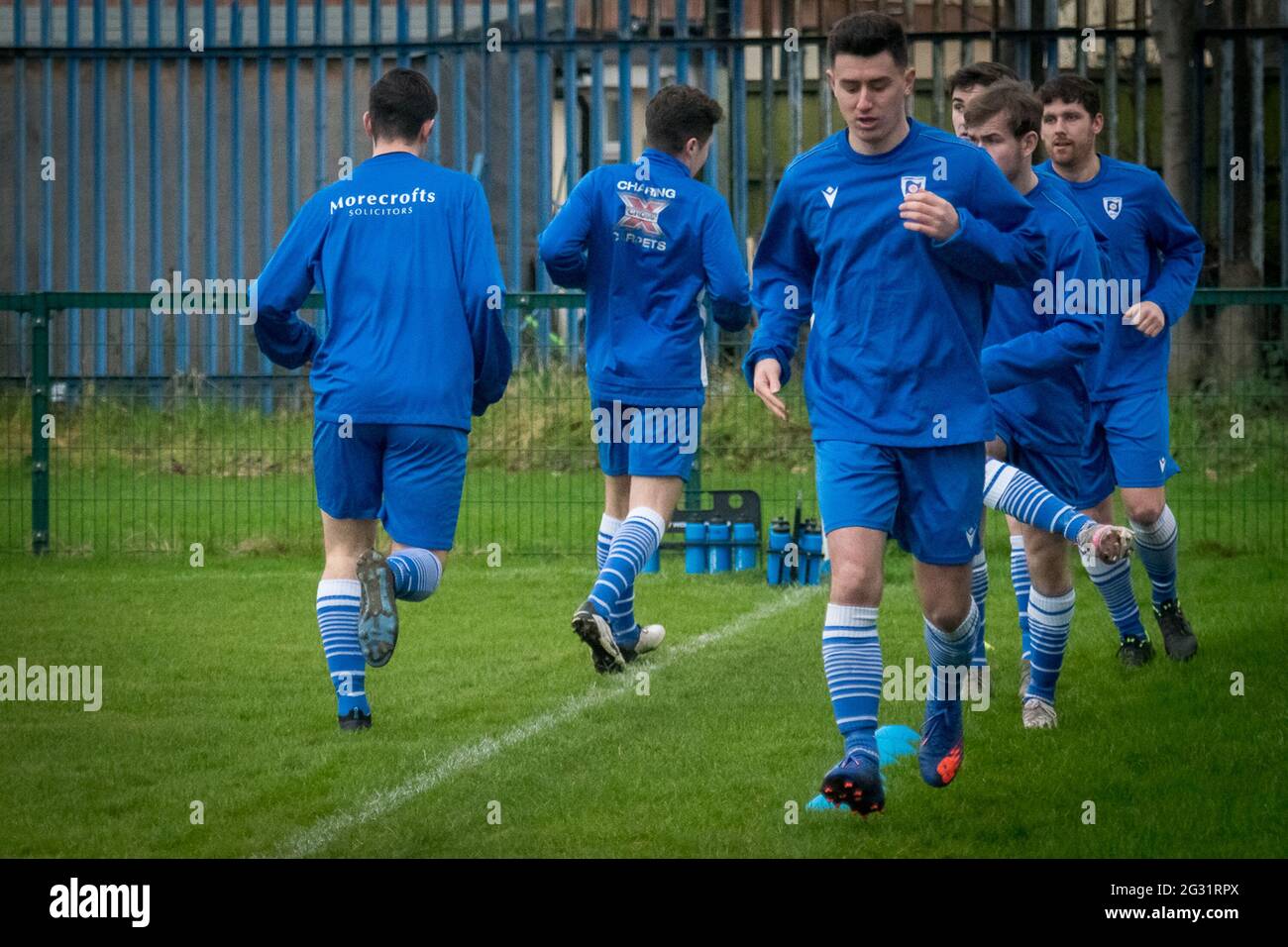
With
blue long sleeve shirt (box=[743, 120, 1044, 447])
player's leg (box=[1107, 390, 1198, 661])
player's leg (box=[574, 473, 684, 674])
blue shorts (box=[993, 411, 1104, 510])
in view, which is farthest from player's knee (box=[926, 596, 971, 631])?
player's leg (box=[1107, 390, 1198, 661])

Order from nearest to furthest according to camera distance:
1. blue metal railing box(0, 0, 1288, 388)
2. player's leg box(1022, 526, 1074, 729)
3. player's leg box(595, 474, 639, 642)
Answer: player's leg box(1022, 526, 1074, 729)
player's leg box(595, 474, 639, 642)
blue metal railing box(0, 0, 1288, 388)

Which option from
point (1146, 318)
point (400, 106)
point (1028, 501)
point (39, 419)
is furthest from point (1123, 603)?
point (39, 419)

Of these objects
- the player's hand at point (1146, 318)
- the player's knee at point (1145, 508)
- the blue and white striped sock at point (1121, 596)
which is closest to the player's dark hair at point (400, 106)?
the player's hand at point (1146, 318)

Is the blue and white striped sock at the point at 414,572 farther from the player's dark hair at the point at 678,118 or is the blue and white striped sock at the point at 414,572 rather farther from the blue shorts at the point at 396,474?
the player's dark hair at the point at 678,118

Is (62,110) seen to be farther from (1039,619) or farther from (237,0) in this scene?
(1039,619)

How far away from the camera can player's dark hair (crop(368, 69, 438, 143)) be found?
6.63 m

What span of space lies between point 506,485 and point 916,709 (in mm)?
5528

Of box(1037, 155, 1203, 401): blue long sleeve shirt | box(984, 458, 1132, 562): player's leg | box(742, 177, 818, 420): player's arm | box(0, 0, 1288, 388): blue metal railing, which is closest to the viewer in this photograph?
box(742, 177, 818, 420): player's arm

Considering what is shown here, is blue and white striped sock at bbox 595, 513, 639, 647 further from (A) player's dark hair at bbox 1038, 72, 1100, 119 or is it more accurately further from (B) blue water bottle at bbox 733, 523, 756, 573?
(B) blue water bottle at bbox 733, 523, 756, 573

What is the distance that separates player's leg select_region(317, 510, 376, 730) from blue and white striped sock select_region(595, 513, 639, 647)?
61.5 inches

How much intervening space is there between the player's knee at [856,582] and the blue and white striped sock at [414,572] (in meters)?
1.77

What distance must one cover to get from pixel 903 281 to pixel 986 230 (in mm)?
273

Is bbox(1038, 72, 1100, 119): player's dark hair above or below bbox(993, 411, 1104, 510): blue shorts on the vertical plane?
above

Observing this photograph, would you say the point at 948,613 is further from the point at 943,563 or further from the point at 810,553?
the point at 810,553
